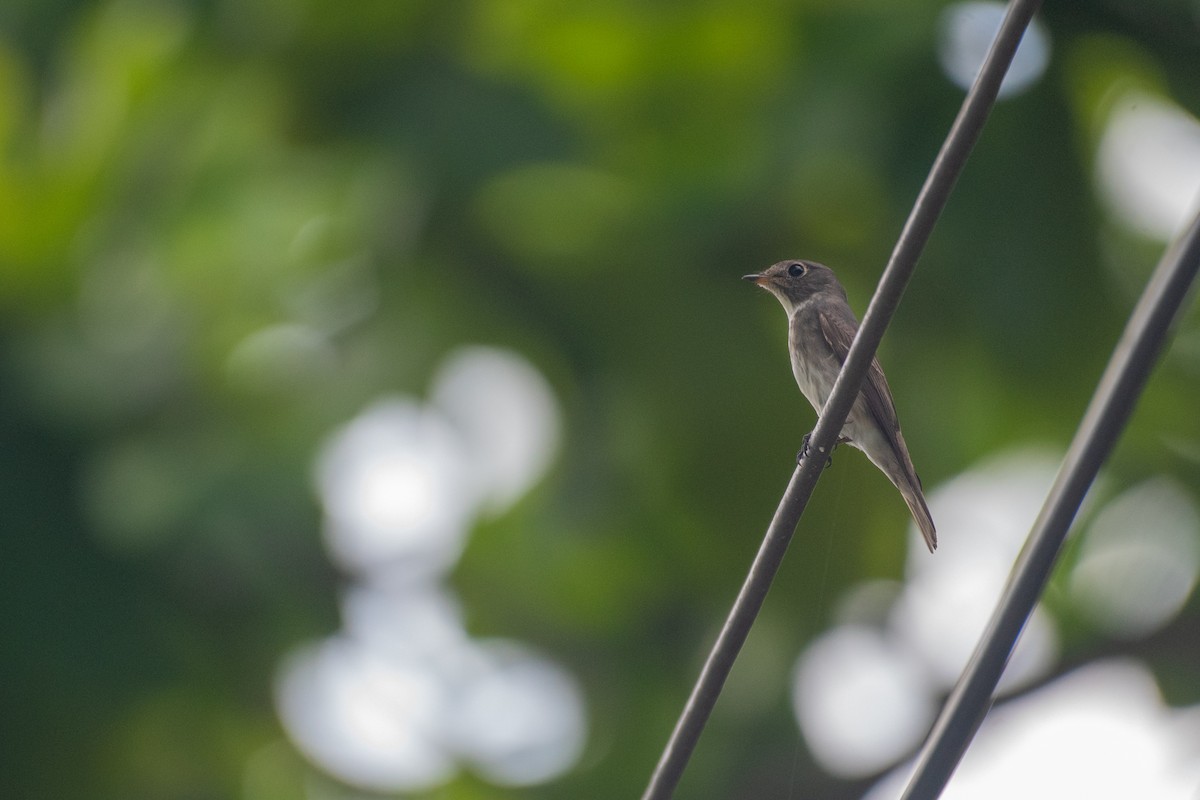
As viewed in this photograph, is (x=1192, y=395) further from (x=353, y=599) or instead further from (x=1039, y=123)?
(x=353, y=599)

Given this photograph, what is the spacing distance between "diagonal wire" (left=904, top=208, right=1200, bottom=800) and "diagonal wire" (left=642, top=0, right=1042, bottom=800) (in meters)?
0.36

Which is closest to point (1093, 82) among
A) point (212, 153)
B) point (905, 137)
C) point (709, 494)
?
point (905, 137)

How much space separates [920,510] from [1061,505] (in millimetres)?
2895

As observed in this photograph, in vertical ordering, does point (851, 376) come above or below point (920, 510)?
above

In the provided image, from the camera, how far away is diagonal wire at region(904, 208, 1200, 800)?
1594 millimetres

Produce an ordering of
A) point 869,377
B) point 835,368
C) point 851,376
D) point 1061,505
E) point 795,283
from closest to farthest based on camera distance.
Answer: point 1061,505 → point 851,376 → point 869,377 → point 835,368 → point 795,283

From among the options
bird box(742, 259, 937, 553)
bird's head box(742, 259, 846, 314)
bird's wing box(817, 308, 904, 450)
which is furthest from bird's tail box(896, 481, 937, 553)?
bird's head box(742, 259, 846, 314)

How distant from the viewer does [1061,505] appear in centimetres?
165

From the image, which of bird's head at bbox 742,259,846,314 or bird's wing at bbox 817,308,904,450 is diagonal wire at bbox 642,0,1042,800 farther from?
Answer: bird's head at bbox 742,259,846,314

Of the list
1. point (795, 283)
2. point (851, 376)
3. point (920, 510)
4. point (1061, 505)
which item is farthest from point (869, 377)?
point (1061, 505)

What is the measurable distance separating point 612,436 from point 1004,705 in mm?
3072

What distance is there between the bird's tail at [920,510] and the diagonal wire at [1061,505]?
2.48m

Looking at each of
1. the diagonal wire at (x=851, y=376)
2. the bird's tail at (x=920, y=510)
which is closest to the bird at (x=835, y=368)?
the bird's tail at (x=920, y=510)

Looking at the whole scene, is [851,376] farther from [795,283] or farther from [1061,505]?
[795,283]
